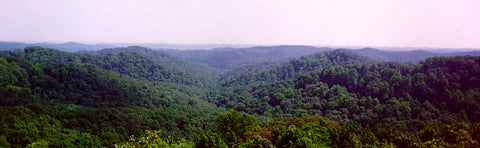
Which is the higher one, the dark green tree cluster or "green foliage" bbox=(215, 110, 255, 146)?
"green foliage" bbox=(215, 110, 255, 146)

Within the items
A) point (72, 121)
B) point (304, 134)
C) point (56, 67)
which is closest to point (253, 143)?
point (304, 134)

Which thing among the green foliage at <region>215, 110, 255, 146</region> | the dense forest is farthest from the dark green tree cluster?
the green foliage at <region>215, 110, 255, 146</region>

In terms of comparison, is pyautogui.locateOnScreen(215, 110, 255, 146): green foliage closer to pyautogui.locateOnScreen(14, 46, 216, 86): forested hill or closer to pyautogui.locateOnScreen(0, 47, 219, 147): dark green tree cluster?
pyautogui.locateOnScreen(0, 47, 219, 147): dark green tree cluster

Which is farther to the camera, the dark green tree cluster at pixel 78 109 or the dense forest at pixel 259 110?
the dark green tree cluster at pixel 78 109

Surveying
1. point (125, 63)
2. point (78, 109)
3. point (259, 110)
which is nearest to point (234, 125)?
point (78, 109)

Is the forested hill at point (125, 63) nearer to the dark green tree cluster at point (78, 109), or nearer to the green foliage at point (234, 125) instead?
the dark green tree cluster at point (78, 109)

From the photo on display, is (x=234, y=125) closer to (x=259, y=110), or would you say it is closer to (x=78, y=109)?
(x=78, y=109)

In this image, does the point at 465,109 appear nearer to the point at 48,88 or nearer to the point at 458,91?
the point at 458,91

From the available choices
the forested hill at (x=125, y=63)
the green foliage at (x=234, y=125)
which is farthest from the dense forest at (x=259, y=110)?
the forested hill at (x=125, y=63)
